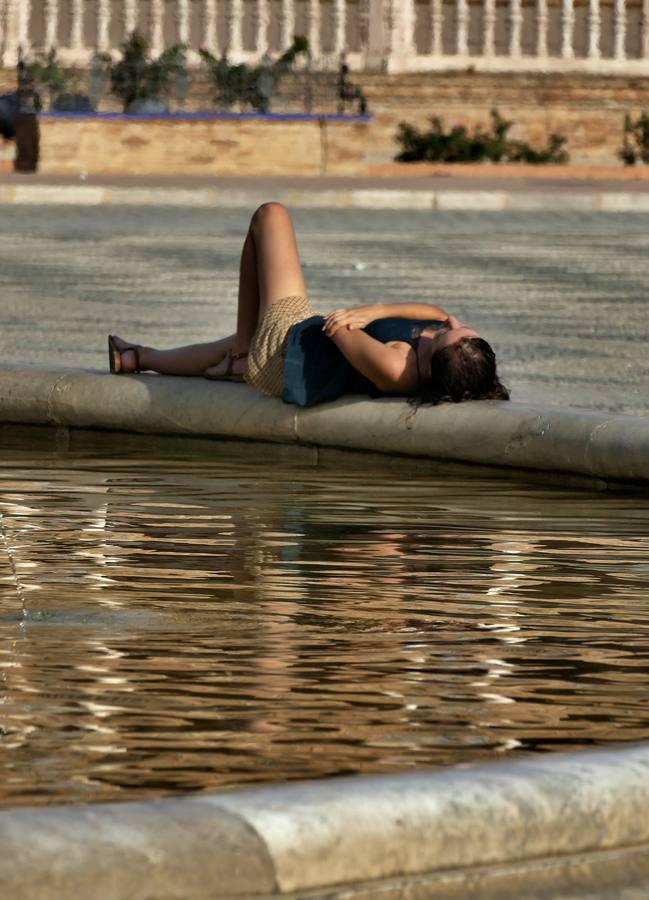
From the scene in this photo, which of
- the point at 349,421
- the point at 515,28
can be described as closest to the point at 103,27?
the point at 515,28

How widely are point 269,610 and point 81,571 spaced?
27.5 inches

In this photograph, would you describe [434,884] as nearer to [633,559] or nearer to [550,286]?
[633,559]

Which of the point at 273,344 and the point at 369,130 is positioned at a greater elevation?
the point at 273,344

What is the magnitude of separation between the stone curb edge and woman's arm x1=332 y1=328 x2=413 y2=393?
16233 mm

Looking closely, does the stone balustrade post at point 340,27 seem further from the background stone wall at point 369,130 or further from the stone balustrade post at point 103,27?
the stone balustrade post at point 103,27

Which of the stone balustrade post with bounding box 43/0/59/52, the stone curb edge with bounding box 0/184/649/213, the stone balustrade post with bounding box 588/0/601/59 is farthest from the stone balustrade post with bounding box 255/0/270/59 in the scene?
the stone curb edge with bounding box 0/184/649/213

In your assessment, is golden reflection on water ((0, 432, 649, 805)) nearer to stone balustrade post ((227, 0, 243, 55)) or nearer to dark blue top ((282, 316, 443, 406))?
dark blue top ((282, 316, 443, 406))

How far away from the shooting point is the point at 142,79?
3167 cm

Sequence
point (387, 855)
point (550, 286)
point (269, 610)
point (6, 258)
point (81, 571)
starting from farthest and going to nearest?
point (6, 258) → point (550, 286) → point (81, 571) → point (269, 610) → point (387, 855)

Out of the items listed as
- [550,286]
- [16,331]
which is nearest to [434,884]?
[16,331]

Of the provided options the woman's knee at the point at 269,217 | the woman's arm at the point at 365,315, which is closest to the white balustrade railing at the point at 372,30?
the woman's knee at the point at 269,217

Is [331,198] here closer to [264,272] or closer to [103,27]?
[103,27]

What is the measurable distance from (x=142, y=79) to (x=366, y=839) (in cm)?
2880

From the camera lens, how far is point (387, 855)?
3473mm
